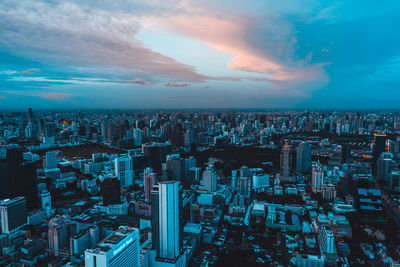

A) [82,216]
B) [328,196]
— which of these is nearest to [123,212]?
[82,216]

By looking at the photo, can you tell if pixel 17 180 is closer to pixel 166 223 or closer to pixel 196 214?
pixel 196 214

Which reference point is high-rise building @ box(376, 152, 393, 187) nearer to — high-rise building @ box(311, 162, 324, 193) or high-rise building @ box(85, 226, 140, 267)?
high-rise building @ box(311, 162, 324, 193)

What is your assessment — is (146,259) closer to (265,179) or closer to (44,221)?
(44,221)

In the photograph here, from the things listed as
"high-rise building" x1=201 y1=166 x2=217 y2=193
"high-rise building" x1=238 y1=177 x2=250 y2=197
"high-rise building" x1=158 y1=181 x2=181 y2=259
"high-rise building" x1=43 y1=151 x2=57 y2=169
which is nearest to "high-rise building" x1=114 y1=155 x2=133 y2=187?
"high-rise building" x1=201 y1=166 x2=217 y2=193

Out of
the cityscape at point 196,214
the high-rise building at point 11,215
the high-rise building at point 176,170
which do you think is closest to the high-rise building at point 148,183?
the cityscape at point 196,214

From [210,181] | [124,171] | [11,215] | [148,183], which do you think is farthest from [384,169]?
[11,215]
